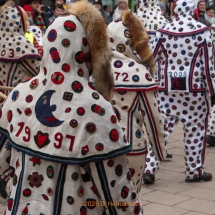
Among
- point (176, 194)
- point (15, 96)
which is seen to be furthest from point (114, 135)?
point (176, 194)

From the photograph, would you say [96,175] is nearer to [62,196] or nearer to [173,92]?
[62,196]

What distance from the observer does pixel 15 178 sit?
298cm

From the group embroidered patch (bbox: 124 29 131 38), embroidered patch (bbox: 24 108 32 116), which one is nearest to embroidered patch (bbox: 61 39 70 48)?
embroidered patch (bbox: 24 108 32 116)

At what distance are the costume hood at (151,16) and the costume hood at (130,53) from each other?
454 centimetres

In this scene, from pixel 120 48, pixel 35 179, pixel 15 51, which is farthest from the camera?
pixel 15 51

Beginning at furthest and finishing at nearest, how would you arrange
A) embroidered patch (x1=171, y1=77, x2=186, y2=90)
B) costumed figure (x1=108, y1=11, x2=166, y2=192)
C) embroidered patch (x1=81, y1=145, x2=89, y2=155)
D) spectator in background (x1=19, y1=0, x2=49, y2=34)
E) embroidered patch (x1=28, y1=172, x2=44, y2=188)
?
spectator in background (x1=19, y1=0, x2=49, y2=34)
embroidered patch (x1=171, y1=77, x2=186, y2=90)
costumed figure (x1=108, y1=11, x2=166, y2=192)
embroidered patch (x1=28, y1=172, x2=44, y2=188)
embroidered patch (x1=81, y1=145, x2=89, y2=155)

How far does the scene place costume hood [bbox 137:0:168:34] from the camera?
9.17m

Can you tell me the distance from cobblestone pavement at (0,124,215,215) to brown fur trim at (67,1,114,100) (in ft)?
8.88

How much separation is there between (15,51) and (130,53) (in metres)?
1.97

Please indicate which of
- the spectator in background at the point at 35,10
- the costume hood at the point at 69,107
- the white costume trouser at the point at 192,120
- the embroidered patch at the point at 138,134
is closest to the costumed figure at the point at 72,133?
the costume hood at the point at 69,107

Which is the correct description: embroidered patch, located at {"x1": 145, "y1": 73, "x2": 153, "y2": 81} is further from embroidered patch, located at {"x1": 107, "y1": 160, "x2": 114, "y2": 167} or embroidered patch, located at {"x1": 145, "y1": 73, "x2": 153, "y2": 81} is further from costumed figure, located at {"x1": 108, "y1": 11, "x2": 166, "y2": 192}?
embroidered patch, located at {"x1": 107, "y1": 160, "x2": 114, "y2": 167}

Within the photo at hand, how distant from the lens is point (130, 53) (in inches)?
182

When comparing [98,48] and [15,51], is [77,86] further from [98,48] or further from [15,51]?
[15,51]

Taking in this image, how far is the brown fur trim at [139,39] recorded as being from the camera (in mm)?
4504
